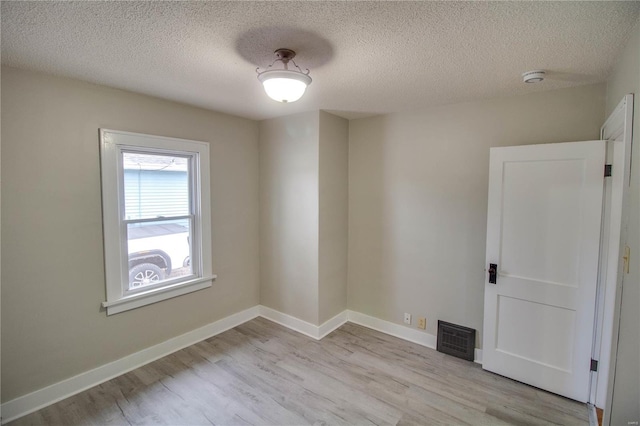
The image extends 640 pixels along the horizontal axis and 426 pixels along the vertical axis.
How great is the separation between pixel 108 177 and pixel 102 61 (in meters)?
0.97

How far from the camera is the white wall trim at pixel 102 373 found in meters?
2.23

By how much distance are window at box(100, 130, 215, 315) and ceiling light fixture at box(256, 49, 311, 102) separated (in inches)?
63.9

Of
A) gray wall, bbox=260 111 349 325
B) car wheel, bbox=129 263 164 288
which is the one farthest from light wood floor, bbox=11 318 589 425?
car wheel, bbox=129 263 164 288

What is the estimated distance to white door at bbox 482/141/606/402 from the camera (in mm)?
2357

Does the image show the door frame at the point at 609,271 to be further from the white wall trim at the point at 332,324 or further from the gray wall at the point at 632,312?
the white wall trim at the point at 332,324

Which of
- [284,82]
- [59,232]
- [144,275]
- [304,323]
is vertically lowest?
[304,323]

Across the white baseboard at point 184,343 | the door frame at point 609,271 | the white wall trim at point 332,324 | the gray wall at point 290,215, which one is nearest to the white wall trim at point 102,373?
the white baseboard at point 184,343

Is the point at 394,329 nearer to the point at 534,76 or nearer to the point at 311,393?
the point at 311,393

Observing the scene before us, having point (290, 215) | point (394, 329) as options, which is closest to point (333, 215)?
point (290, 215)

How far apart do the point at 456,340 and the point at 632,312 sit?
5.81 ft

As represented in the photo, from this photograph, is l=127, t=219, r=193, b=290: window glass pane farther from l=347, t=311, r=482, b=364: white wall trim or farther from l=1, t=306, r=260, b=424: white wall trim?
l=347, t=311, r=482, b=364: white wall trim

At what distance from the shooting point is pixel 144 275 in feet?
9.80

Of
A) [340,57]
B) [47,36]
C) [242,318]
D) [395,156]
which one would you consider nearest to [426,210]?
[395,156]

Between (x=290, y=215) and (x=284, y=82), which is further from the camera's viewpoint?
(x=290, y=215)
